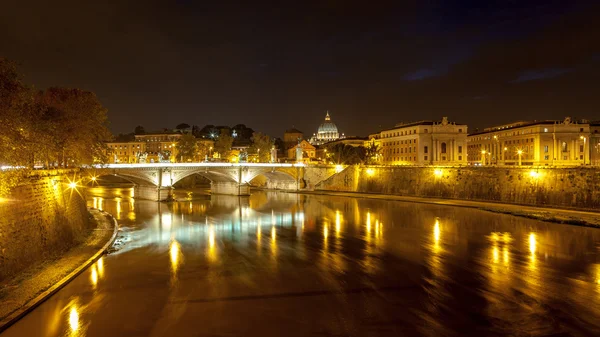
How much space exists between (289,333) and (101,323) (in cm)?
609

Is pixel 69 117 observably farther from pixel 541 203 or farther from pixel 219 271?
pixel 541 203

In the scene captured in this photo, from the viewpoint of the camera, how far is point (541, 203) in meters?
39.2

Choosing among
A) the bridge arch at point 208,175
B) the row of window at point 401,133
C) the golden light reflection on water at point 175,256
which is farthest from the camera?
the row of window at point 401,133

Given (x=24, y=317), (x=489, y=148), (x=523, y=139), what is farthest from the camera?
(x=489, y=148)

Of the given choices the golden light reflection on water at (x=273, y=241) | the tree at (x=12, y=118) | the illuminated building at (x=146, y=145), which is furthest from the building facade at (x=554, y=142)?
the illuminated building at (x=146, y=145)

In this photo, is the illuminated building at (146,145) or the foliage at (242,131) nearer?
the illuminated building at (146,145)

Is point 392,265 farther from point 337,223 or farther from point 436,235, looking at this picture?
point 337,223

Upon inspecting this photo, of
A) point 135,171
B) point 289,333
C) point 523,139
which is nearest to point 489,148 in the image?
point 523,139

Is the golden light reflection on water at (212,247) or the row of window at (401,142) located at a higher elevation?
the row of window at (401,142)

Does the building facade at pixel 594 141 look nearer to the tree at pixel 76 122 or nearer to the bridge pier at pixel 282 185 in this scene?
the bridge pier at pixel 282 185

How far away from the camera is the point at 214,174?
58.4m

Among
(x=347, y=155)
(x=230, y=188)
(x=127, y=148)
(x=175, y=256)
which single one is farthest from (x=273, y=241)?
(x=127, y=148)

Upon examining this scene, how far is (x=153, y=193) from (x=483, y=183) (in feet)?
127

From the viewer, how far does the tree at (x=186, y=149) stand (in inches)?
2876
